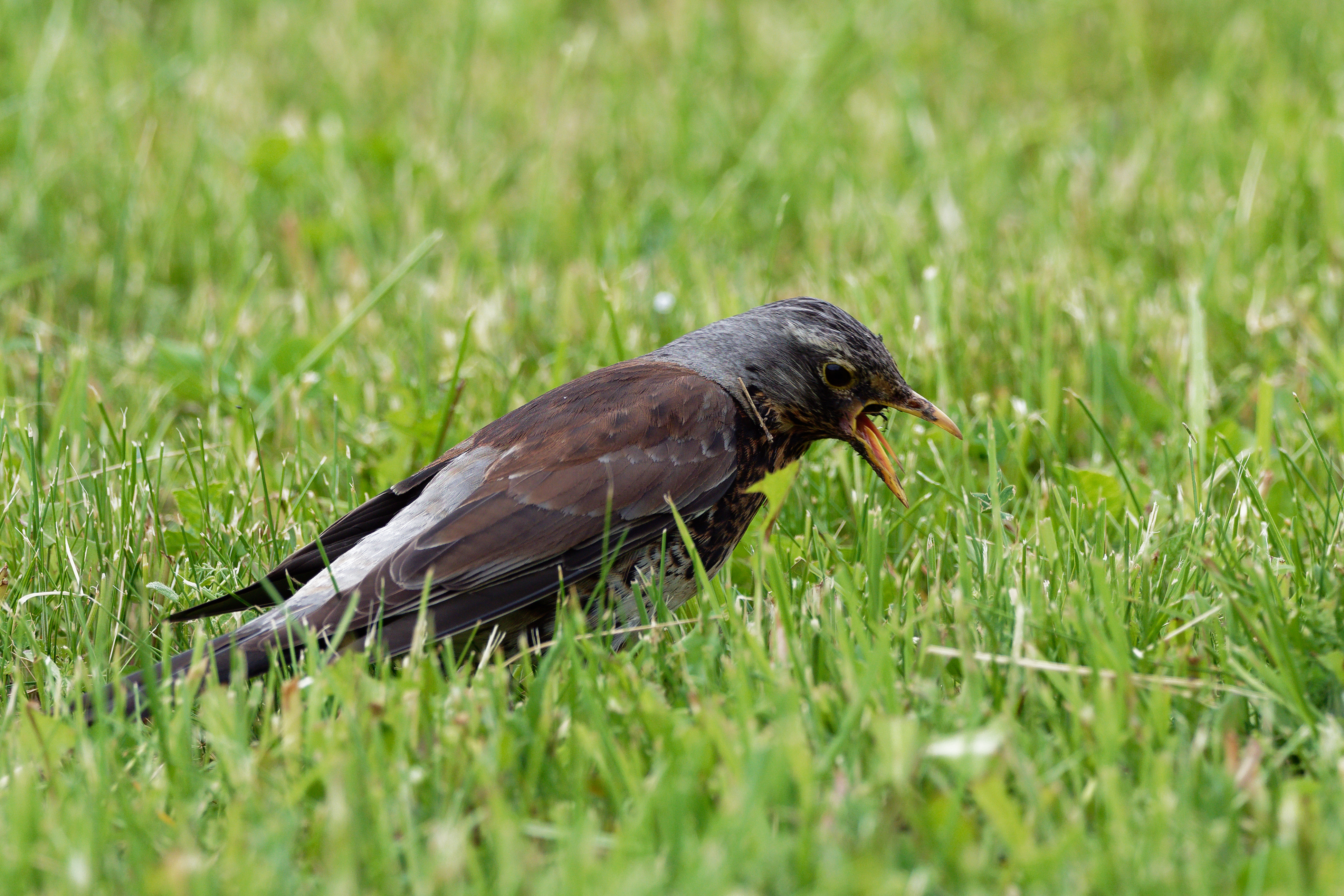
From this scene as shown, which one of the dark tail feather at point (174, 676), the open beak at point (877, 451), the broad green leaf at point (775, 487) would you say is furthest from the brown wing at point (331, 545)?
the open beak at point (877, 451)

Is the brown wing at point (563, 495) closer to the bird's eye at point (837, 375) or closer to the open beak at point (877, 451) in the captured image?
the bird's eye at point (837, 375)

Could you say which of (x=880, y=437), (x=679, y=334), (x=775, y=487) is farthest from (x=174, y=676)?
(x=679, y=334)

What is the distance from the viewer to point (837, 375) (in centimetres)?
364

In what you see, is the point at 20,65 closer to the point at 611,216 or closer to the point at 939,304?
the point at 611,216

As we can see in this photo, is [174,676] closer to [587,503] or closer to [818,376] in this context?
[587,503]

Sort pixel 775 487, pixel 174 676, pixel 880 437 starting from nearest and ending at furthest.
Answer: pixel 174 676 → pixel 775 487 → pixel 880 437

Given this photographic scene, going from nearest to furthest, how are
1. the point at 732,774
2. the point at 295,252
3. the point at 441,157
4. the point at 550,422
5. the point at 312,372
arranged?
1. the point at 732,774
2. the point at 550,422
3. the point at 312,372
4. the point at 295,252
5. the point at 441,157

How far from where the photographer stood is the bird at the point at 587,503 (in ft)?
9.87

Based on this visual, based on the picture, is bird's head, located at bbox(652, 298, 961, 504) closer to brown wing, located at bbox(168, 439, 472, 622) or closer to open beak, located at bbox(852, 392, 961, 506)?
open beak, located at bbox(852, 392, 961, 506)

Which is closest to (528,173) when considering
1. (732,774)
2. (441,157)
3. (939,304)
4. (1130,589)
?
(441,157)

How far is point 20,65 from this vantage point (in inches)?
285

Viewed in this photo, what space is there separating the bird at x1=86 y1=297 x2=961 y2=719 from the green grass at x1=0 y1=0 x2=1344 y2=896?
0.15 m

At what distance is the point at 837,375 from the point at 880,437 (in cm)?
26

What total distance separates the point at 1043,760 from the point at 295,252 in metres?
4.52
